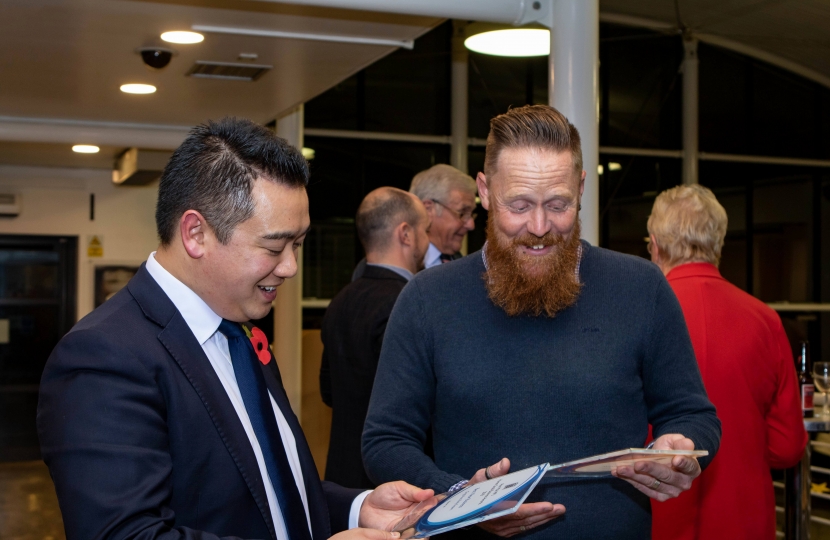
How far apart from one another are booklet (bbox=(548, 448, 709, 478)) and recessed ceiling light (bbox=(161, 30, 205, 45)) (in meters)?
3.07

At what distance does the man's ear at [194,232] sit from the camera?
1447mm

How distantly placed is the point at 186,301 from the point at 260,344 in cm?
24

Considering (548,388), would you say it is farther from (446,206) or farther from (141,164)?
(141,164)

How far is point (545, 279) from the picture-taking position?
1.84m

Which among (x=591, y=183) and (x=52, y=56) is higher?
(x=52, y=56)

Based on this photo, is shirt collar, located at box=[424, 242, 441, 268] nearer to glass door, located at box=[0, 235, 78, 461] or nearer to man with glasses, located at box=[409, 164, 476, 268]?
man with glasses, located at box=[409, 164, 476, 268]

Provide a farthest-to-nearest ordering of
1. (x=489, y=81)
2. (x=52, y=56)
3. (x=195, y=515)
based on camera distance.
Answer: (x=489, y=81) → (x=52, y=56) → (x=195, y=515)

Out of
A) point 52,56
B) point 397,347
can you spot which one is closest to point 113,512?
point 397,347

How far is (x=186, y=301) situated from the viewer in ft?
4.86

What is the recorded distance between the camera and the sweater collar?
2.81 metres

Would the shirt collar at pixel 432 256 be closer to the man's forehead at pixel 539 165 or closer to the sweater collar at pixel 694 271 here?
the sweater collar at pixel 694 271

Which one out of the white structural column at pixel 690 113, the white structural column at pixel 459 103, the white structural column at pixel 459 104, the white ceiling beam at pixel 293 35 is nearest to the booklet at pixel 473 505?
the white ceiling beam at pixel 293 35

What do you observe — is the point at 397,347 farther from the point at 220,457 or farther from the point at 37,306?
the point at 37,306

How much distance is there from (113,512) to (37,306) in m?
8.37
